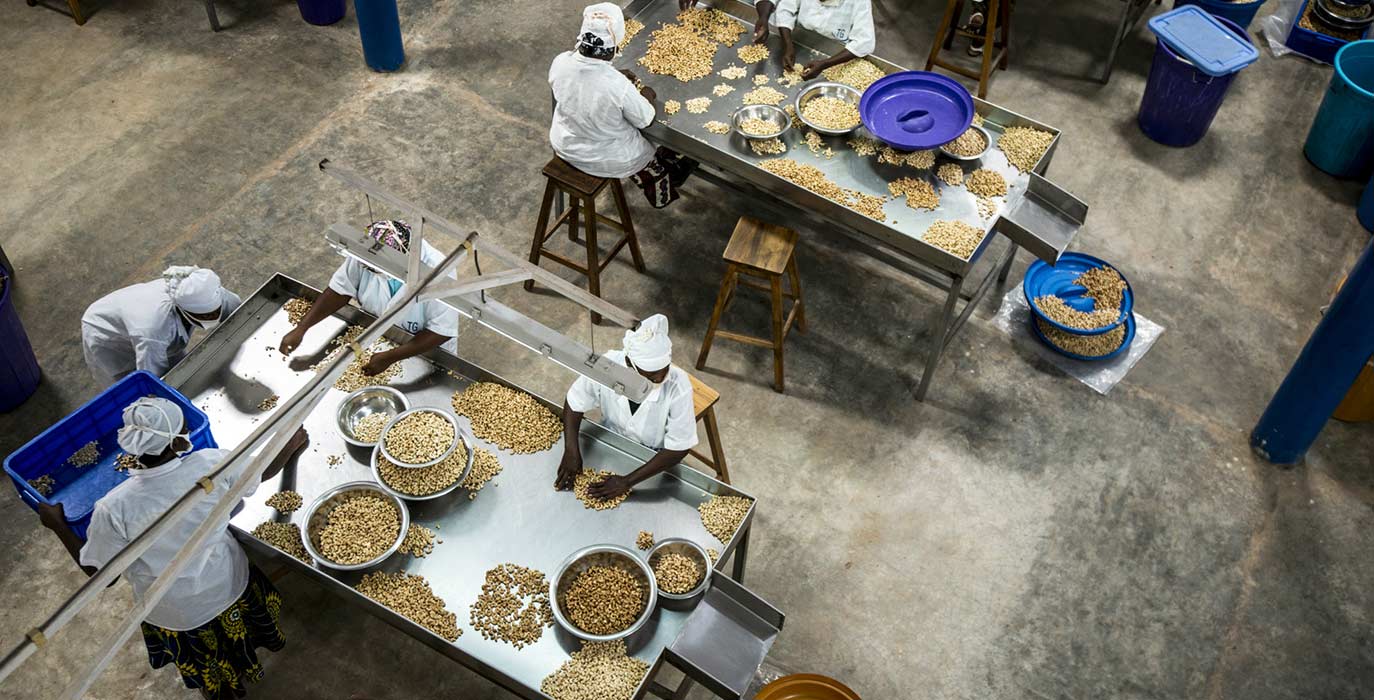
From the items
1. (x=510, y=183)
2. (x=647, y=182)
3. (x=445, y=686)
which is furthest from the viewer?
(x=510, y=183)

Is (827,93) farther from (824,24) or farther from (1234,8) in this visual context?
(1234,8)

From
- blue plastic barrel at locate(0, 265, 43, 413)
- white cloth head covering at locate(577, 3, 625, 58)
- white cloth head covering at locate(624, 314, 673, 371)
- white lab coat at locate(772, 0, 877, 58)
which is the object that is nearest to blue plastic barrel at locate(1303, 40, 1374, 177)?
white lab coat at locate(772, 0, 877, 58)

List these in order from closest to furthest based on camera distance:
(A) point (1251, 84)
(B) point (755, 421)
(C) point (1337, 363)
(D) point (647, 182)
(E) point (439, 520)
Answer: (E) point (439, 520) < (C) point (1337, 363) < (B) point (755, 421) < (D) point (647, 182) < (A) point (1251, 84)

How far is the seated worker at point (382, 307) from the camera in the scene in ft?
14.1

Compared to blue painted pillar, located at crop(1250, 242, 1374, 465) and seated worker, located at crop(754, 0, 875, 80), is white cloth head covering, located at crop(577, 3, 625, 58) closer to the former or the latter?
seated worker, located at crop(754, 0, 875, 80)

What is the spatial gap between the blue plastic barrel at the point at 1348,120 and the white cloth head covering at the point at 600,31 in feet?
14.1

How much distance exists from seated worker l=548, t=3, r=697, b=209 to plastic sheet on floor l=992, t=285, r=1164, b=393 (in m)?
2.15

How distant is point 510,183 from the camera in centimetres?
636

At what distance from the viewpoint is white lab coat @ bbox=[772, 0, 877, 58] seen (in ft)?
18.3

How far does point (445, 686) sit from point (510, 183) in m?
3.05

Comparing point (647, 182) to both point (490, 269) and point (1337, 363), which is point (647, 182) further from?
point (1337, 363)

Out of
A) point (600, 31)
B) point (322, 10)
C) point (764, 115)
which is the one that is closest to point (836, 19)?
point (764, 115)

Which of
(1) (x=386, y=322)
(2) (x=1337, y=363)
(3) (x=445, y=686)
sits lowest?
(3) (x=445, y=686)

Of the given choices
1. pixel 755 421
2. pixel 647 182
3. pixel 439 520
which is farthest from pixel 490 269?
pixel 439 520
